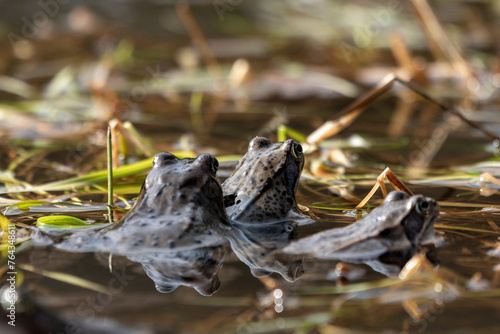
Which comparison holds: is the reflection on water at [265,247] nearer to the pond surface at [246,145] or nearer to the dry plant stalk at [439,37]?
the pond surface at [246,145]

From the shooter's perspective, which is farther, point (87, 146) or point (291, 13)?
point (291, 13)

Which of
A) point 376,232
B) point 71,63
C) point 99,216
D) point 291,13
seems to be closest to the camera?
point 376,232

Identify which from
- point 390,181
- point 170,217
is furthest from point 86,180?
point 390,181

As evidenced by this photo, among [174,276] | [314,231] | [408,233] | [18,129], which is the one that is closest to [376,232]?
[408,233]

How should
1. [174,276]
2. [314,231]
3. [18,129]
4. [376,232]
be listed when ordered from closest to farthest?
[174,276] < [376,232] < [314,231] < [18,129]

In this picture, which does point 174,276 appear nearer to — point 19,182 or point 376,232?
point 376,232

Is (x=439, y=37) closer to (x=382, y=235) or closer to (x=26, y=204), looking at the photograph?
(x=382, y=235)
